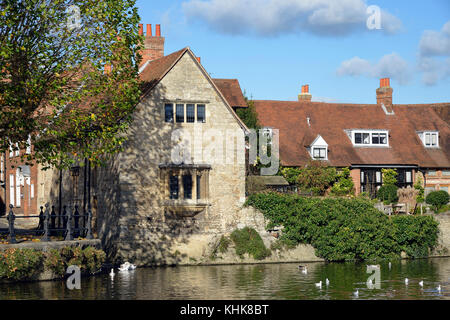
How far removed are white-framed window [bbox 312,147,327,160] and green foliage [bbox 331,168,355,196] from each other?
5.64ft

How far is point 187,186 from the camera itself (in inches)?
1590

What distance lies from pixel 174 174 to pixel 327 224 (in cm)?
919

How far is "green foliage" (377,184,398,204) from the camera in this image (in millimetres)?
51969

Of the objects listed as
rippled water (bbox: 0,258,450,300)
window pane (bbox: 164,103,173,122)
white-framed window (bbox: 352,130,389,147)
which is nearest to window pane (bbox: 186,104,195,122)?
window pane (bbox: 164,103,173,122)

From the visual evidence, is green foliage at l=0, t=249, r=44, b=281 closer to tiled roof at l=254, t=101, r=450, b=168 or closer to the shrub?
the shrub

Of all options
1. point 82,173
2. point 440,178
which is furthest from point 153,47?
point 440,178

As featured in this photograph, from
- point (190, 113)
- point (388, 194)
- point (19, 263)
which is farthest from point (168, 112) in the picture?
point (388, 194)

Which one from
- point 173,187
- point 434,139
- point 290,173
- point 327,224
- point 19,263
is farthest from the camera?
point 434,139

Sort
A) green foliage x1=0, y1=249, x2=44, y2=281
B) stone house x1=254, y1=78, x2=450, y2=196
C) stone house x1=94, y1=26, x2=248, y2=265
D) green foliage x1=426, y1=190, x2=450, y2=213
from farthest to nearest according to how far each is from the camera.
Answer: stone house x1=254, y1=78, x2=450, y2=196, green foliage x1=426, y1=190, x2=450, y2=213, stone house x1=94, y1=26, x2=248, y2=265, green foliage x1=0, y1=249, x2=44, y2=281

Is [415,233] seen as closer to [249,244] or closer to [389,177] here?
[249,244]

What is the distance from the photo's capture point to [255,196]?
4166 centimetres

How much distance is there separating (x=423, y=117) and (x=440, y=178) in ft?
21.1

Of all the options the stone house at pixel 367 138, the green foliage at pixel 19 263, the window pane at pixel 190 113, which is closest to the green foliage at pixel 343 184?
the stone house at pixel 367 138
